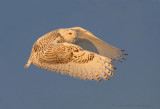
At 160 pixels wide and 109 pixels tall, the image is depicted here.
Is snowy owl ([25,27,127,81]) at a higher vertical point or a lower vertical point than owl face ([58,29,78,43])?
lower

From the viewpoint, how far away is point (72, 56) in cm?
1165

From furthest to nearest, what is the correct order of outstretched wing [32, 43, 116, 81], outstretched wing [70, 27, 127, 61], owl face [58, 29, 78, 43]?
outstretched wing [70, 27, 127, 61] → owl face [58, 29, 78, 43] → outstretched wing [32, 43, 116, 81]

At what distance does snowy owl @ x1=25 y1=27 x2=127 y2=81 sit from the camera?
11.0 m

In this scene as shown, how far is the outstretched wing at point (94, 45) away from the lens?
554 inches

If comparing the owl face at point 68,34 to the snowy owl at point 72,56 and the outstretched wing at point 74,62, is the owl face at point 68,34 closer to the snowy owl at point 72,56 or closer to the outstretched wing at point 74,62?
the snowy owl at point 72,56

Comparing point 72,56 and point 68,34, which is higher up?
point 68,34

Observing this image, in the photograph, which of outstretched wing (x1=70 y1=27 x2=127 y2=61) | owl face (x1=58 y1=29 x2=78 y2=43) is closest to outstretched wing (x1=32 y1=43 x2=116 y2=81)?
owl face (x1=58 y1=29 x2=78 y2=43)

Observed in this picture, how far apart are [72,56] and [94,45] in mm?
3167

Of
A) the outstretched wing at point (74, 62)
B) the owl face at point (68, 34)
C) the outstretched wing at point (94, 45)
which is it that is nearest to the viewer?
the outstretched wing at point (74, 62)

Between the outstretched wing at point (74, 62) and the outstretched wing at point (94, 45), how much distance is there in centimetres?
244

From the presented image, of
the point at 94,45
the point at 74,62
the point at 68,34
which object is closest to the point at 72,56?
the point at 74,62

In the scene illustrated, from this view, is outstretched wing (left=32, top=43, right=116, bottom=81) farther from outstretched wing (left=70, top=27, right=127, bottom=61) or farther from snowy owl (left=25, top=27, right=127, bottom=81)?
outstretched wing (left=70, top=27, right=127, bottom=61)

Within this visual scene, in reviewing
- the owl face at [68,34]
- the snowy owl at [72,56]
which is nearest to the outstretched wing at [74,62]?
the snowy owl at [72,56]

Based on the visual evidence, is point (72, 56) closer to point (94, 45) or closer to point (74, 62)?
point (74, 62)
